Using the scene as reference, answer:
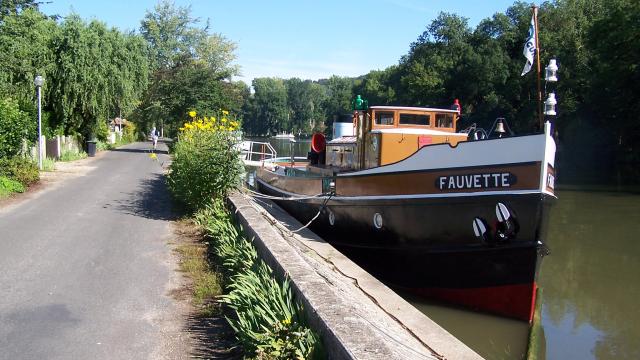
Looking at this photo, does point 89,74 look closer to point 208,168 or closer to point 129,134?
point 208,168

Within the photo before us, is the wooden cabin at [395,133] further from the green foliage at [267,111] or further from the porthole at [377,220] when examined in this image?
the green foliage at [267,111]

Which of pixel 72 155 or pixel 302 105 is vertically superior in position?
pixel 302 105

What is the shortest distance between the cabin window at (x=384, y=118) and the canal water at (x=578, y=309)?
3.77m

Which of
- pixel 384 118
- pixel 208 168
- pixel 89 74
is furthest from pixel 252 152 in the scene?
pixel 89 74

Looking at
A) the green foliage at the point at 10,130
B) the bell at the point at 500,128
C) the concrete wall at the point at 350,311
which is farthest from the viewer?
the green foliage at the point at 10,130

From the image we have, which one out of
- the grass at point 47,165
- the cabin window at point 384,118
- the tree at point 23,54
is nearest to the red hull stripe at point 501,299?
the cabin window at point 384,118

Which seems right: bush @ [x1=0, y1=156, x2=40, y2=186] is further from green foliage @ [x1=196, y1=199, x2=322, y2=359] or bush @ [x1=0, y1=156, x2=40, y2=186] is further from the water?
the water

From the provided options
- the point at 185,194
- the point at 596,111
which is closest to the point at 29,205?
the point at 185,194

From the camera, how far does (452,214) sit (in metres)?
8.26

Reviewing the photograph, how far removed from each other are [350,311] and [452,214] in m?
4.21

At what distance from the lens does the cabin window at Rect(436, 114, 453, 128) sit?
11.7 meters

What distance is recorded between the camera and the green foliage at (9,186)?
43.2 feet

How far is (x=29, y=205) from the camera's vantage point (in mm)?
12102

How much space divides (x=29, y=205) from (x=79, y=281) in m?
6.43
